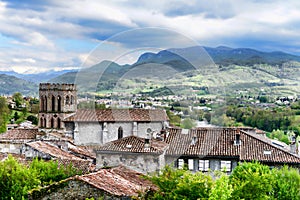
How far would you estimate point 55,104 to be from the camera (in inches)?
3031

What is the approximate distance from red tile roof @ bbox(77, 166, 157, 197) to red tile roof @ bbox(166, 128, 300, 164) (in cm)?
1235

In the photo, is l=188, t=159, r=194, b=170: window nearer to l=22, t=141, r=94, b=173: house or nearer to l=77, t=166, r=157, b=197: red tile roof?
l=22, t=141, r=94, b=173: house

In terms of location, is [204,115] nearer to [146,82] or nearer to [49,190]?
[146,82]

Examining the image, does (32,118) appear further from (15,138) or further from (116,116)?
(116,116)

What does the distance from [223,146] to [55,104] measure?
36.6 m

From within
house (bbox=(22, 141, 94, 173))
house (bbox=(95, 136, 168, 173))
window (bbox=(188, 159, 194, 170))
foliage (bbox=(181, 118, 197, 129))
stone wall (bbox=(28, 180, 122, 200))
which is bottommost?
window (bbox=(188, 159, 194, 170))

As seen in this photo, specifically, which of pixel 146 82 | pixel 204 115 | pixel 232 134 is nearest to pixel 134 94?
pixel 146 82

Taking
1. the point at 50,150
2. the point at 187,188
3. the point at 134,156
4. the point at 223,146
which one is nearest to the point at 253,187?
the point at 187,188

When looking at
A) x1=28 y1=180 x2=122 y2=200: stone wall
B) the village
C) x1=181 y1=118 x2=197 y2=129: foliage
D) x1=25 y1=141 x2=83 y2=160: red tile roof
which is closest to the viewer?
x1=28 y1=180 x2=122 y2=200: stone wall

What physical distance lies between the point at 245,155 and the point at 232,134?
4.06 m

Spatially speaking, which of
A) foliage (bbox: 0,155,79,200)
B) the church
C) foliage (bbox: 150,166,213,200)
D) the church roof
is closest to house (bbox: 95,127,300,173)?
foliage (bbox: 0,155,79,200)

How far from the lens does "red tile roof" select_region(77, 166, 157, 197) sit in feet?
88.3

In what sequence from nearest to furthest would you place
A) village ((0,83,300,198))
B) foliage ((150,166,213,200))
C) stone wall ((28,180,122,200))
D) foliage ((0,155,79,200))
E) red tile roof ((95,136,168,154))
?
1. stone wall ((28,180,122,200))
2. foliage ((150,166,213,200))
3. foliage ((0,155,79,200))
4. village ((0,83,300,198))
5. red tile roof ((95,136,168,154))

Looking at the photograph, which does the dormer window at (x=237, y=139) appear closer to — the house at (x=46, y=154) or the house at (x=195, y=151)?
the house at (x=195, y=151)
